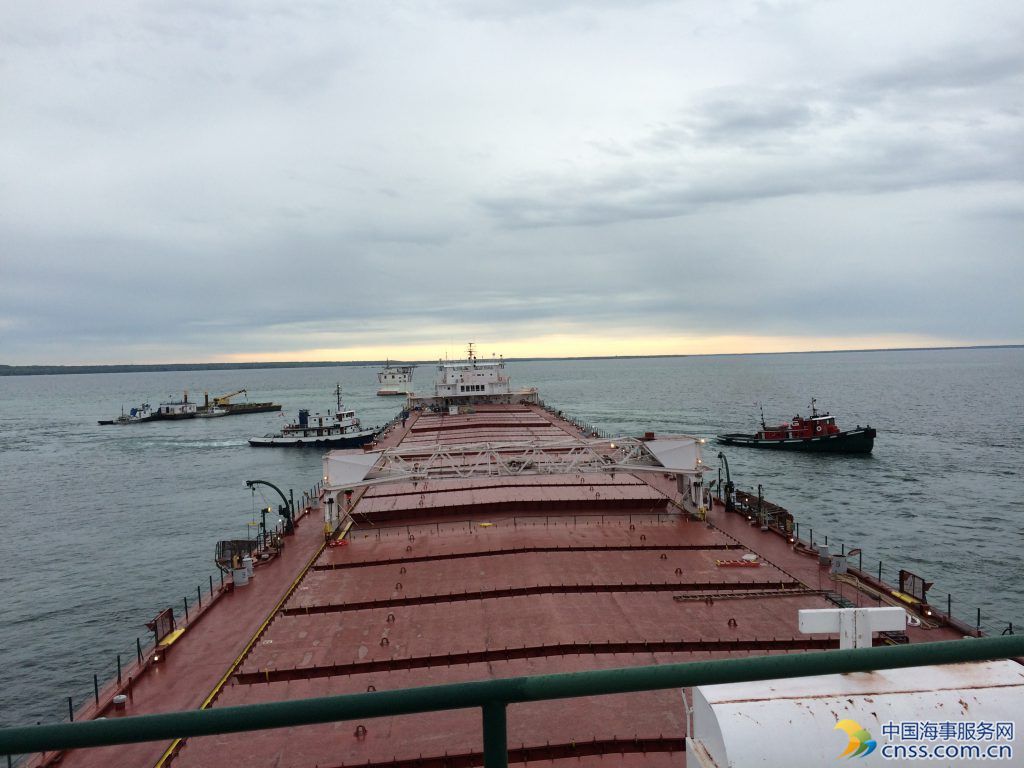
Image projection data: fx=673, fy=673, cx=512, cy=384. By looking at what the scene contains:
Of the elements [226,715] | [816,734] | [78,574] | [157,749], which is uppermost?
[226,715]

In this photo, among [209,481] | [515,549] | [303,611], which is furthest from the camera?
[209,481]

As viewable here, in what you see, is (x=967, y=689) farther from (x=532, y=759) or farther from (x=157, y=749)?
(x=157, y=749)

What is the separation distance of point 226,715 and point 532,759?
39.5ft

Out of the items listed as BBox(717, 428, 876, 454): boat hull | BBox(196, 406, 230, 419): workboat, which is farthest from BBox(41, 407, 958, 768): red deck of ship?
BBox(196, 406, 230, 419): workboat

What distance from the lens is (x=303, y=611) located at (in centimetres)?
2073

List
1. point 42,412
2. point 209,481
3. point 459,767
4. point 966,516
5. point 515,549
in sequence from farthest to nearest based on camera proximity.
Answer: point 42,412, point 209,481, point 966,516, point 515,549, point 459,767

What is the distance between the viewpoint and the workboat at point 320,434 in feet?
310

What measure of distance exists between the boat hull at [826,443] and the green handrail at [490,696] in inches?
3243

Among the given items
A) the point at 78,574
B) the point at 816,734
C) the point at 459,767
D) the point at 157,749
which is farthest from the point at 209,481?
the point at 816,734

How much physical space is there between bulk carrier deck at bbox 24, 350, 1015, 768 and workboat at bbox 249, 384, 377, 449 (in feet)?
202

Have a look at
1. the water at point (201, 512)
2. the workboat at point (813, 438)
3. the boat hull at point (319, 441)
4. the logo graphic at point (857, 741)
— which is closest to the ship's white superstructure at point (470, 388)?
the boat hull at point (319, 441)

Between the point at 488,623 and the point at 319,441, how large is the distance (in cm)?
8053

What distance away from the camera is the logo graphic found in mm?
5805

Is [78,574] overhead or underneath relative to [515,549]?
underneath
